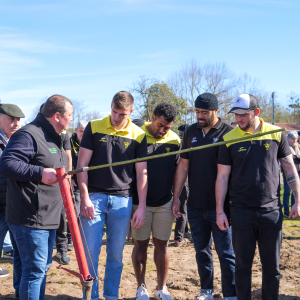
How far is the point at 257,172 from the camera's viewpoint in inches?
126

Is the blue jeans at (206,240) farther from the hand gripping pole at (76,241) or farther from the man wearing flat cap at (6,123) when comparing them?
the man wearing flat cap at (6,123)

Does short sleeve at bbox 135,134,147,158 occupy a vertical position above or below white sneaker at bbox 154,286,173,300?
above

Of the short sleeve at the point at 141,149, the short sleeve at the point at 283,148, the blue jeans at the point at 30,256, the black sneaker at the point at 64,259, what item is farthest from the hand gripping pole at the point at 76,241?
the black sneaker at the point at 64,259

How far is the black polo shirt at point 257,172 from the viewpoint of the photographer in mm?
3195

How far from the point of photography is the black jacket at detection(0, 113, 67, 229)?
2.63 m

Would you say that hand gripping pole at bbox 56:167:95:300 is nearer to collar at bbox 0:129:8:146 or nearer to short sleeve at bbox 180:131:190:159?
short sleeve at bbox 180:131:190:159

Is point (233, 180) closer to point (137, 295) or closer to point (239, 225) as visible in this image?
point (239, 225)

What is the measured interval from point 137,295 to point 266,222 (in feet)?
5.70

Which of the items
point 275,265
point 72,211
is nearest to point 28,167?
point 72,211

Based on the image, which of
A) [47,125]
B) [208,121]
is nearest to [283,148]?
[208,121]

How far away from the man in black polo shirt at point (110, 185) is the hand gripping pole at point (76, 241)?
922 mm

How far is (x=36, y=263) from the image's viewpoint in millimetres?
2812

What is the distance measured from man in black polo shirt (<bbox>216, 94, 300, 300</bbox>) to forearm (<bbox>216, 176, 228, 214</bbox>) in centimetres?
9

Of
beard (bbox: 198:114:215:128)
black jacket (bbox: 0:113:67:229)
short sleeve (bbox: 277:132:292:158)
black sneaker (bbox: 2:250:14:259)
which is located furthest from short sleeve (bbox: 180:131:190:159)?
black sneaker (bbox: 2:250:14:259)
